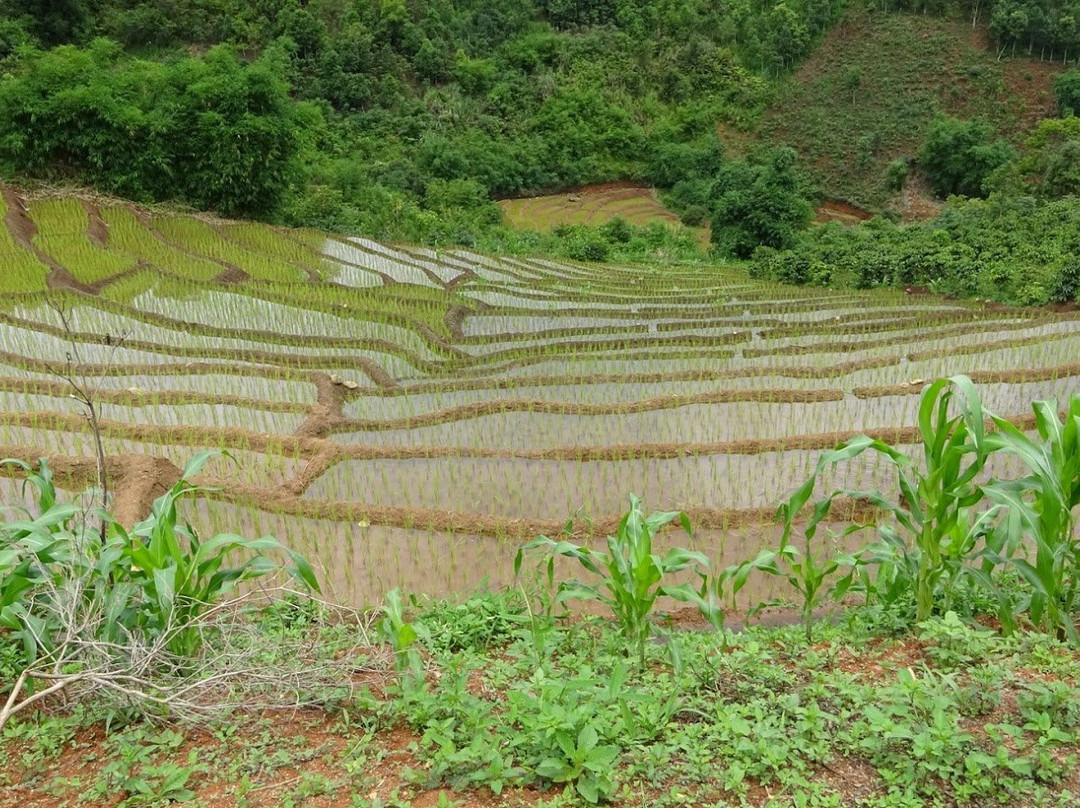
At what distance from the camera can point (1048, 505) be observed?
270cm

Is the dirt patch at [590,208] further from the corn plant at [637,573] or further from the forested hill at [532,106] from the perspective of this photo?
the corn plant at [637,573]

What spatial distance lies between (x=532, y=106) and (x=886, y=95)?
1777 centimetres

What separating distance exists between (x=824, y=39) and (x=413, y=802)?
47455 mm

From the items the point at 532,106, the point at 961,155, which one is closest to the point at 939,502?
the point at 961,155

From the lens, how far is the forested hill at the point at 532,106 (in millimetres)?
16984

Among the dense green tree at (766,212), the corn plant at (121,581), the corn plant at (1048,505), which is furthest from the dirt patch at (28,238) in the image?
the dense green tree at (766,212)

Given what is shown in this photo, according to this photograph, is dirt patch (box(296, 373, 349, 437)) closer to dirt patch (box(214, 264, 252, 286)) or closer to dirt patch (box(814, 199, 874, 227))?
dirt patch (box(214, 264, 252, 286))

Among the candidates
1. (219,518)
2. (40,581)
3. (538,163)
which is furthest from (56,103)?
(538,163)

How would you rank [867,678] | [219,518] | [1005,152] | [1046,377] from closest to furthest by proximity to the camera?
1. [867,678]
2. [219,518]
3. [1046,377]
4. [1005,152]

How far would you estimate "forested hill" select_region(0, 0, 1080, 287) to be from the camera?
1698 cm

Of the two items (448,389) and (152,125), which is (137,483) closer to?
(448,389)

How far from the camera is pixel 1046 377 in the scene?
7402mm

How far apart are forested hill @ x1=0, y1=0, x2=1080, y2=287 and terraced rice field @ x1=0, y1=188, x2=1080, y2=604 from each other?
389cm

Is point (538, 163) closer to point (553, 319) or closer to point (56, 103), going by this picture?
point (56, 103)
